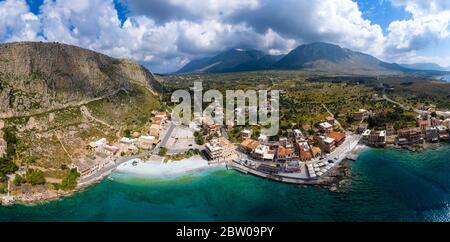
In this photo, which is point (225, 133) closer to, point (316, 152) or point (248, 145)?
point (248, 145)

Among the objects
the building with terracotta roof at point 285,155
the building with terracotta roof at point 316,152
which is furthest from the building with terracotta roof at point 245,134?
the building with terracotta roof at point 316,152

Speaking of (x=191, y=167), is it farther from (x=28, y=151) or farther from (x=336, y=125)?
(x=336, y=125)

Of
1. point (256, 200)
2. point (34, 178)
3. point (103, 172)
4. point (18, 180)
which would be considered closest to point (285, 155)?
point (256, 200)

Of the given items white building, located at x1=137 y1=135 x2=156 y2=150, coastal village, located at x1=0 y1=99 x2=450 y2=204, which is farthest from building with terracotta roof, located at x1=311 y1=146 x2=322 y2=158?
white building, located at x1=137 y1=135 x2=156 y2=150

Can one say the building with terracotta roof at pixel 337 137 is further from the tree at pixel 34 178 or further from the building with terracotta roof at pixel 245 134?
the tree at pixel 34 178

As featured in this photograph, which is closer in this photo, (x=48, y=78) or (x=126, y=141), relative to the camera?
(x=126, y=141)

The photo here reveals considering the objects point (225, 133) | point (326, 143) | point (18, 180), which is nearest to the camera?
point (18, 180)

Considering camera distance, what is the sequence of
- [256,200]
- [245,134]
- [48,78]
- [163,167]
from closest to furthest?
[256,200], [163,167], [245,134], [48,78]
